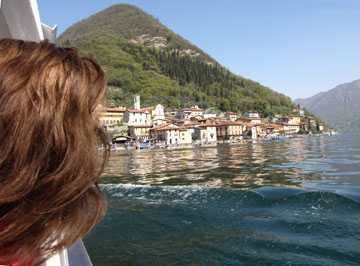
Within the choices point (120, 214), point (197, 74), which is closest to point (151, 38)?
point (197, 74)

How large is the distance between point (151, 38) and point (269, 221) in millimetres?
183326

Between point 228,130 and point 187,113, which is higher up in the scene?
point 187,113

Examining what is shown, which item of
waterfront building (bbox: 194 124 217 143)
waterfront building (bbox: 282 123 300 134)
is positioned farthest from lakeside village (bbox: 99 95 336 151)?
waterfront building (bbox: 282 123 300 134)

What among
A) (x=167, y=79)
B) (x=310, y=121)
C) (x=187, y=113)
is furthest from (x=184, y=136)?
(x=310, y=121)

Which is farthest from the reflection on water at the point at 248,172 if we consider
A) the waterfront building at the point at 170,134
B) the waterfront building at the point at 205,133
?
the waterfront building at the point at 205,133

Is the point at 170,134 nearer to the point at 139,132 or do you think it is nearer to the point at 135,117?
the point at 139,132

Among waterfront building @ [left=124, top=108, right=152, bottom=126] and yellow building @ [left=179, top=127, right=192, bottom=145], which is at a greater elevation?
waterfront building @ [left=124, top=108, right=152, bottom=126]

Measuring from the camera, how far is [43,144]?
2.37ft

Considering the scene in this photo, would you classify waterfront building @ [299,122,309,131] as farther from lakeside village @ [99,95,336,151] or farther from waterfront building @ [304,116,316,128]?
lakeside village @ [99,95,336,151]

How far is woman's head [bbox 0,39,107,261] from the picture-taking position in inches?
27.0

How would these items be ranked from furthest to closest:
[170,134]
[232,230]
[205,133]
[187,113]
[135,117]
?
[187,113] → [135,117] → [205,133] → [170,134] → [232,230]

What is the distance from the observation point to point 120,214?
4.68 meters

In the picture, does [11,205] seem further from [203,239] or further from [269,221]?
[269,221]

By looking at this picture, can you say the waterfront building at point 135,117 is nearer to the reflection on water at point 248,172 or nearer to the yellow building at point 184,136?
the yellow building at point 184,136
